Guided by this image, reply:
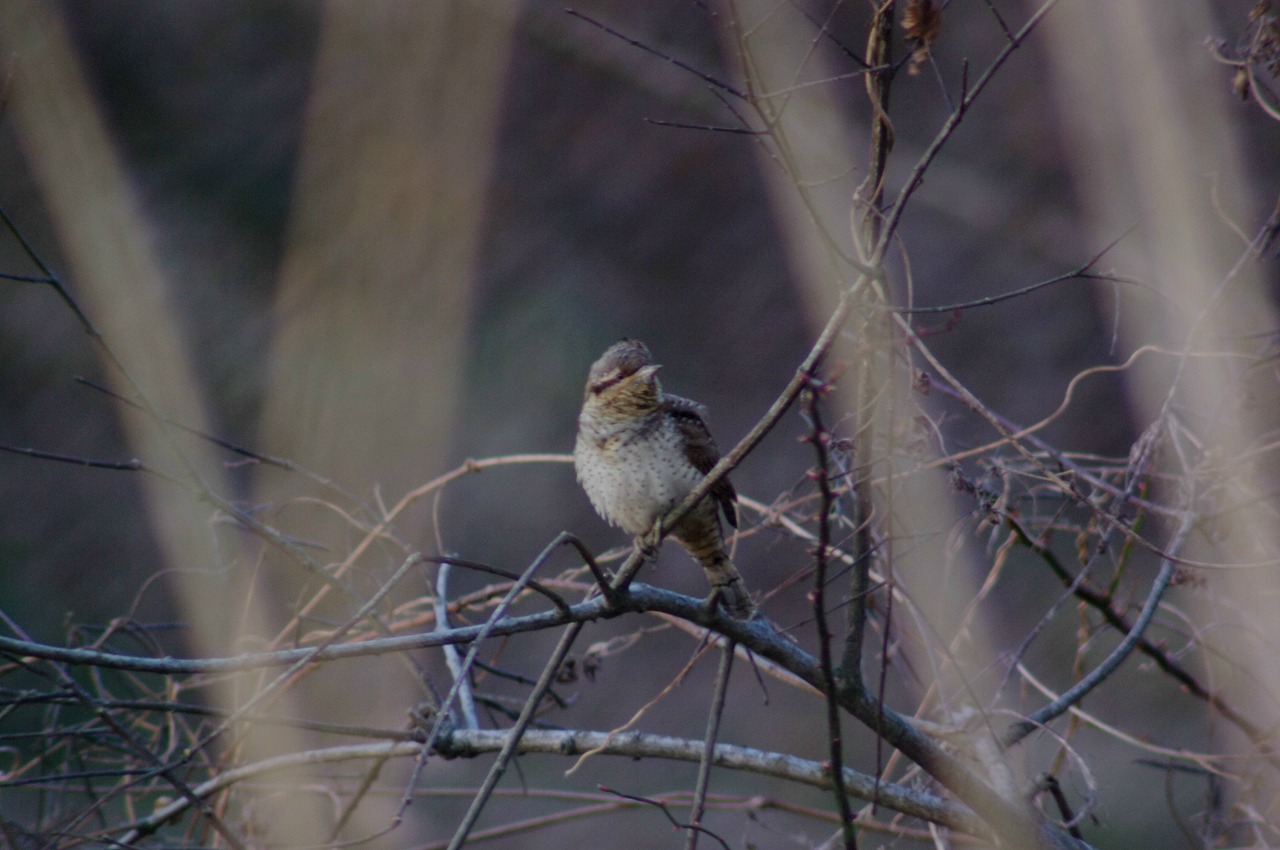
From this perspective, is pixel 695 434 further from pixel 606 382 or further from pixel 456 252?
pixel 456 252

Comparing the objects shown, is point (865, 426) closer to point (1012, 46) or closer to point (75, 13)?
point (1012, 46)

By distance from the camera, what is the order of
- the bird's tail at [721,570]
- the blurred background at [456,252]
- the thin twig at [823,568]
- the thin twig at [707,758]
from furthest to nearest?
the blurred background at [456,252], the bird's tail at [721,570], the thin twig at [707,758], the thin twig at [823,568]

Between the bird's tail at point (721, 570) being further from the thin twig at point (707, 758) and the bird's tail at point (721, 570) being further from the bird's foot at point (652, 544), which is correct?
the thin twig at point (707, 758)

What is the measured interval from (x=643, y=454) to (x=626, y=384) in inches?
8.7

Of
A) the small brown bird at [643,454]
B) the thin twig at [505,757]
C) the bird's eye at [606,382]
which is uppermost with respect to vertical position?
the bird's eye at [606,382]

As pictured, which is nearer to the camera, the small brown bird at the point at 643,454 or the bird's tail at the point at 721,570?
the bird's tail at the point at 721,570

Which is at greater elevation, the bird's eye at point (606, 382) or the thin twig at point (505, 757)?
the bird's eye at point (606, 382)

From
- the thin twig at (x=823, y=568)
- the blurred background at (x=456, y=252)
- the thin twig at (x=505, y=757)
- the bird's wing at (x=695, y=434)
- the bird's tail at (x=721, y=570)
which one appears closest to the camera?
the thin twig at (x=823, y=568)

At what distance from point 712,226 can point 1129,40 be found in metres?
3.37

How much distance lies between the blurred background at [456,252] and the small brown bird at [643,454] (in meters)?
4.31

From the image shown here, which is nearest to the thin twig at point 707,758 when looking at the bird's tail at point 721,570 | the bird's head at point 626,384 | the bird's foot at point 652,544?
the bird's foot at point 652,544

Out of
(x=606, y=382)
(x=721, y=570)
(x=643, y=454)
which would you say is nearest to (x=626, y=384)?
(x=606, y=382)

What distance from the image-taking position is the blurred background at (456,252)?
7.64 metres

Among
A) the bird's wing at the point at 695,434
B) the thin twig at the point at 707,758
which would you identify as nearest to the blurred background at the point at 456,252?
the bird's wing at the point at 695,434
